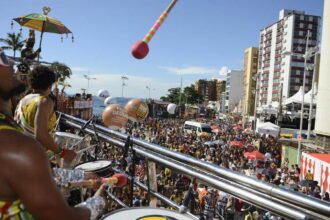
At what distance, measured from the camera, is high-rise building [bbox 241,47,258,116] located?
416 feet

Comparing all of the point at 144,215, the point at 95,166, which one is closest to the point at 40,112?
the point at 95,166

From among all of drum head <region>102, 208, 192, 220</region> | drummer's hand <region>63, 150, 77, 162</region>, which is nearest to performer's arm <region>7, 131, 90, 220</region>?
drum head <region>102, 208, 192, 220</region>

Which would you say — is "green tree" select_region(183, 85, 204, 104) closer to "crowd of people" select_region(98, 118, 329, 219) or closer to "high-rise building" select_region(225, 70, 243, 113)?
"high-rise building" select_region(225, 70, 243, 113)

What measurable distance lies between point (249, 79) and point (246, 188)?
13518 cm

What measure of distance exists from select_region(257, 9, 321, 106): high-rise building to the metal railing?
10080 cm

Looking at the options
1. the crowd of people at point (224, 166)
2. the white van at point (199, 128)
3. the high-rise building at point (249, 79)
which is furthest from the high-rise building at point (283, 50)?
the crowd of people at point (224, 166)

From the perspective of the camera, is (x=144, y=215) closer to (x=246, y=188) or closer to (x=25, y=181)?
(x=246, y=188)

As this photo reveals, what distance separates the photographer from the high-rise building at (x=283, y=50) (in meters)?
108

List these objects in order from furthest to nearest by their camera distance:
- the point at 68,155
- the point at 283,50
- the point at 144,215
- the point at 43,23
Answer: the point at 283,50, the point at 43,23, the point at 68,155, the point at 144,215

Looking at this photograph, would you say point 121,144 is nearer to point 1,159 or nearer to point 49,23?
point 1,159

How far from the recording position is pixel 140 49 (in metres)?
3.71

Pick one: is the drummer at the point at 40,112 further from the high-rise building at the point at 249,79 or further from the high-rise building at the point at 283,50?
the high-rise building at the point at 249,79

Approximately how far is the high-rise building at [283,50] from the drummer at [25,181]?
10223cm

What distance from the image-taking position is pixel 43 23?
8.61m
